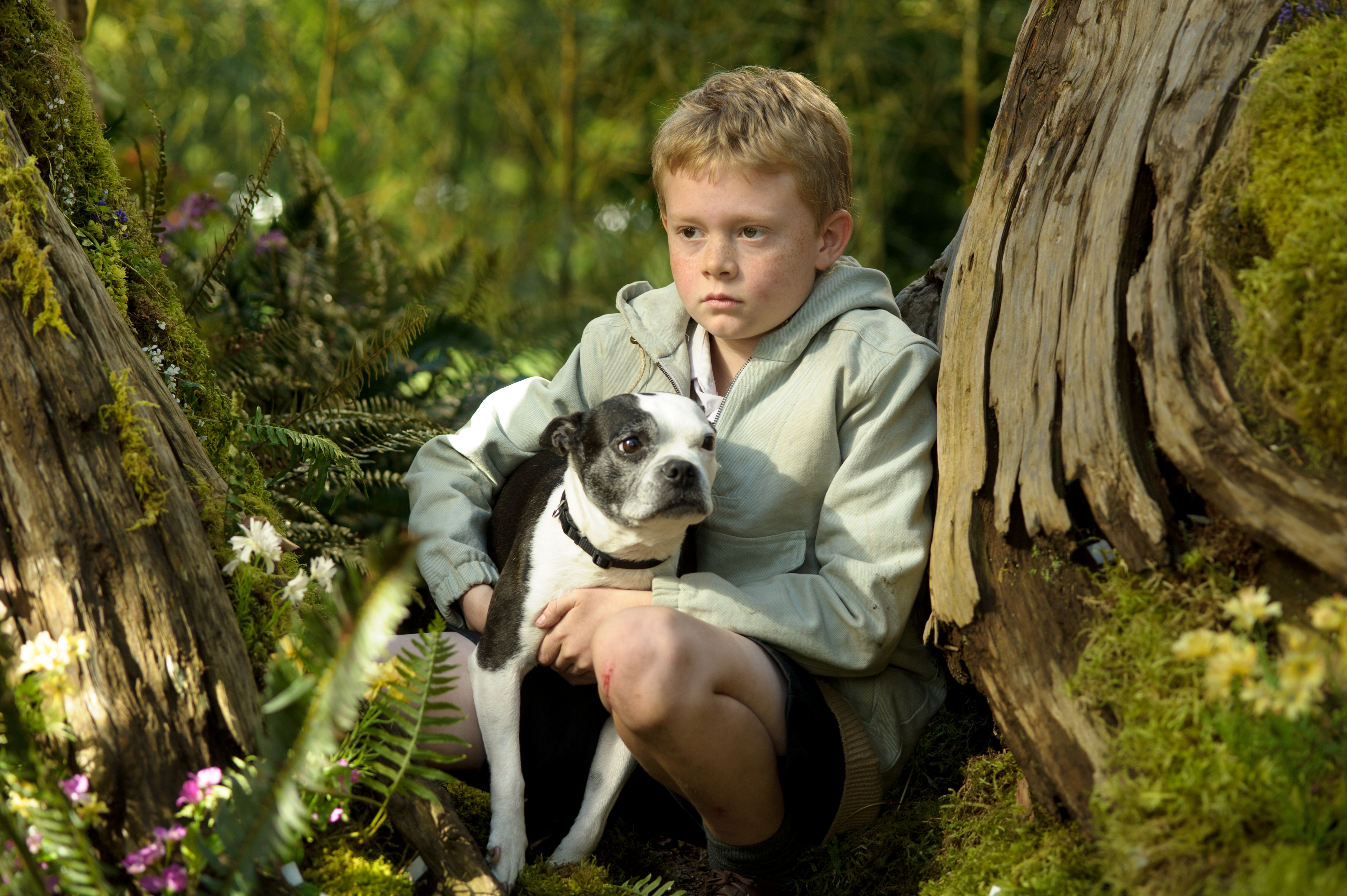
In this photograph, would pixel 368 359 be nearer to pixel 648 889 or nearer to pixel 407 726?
pixel 407 726

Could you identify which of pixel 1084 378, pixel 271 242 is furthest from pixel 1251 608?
pixel 271 242

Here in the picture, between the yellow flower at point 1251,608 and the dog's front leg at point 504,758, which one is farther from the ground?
the yellow flower at point 1251,608

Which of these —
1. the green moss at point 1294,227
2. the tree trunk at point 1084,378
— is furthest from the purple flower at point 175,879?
the green moss at point 1294,227

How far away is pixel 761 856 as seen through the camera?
2766 millimetres

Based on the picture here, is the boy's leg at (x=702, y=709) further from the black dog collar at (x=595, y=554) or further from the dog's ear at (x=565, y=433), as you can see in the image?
the dog's ear at (x=565, y=433)

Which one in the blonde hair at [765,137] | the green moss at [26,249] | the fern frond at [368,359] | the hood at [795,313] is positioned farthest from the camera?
the fern frond at [368,359]

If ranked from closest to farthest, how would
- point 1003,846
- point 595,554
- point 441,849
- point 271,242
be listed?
1. point 441,849
2. point 1003,846
3. point 595,554
4. point 271,242

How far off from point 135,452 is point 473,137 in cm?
1132

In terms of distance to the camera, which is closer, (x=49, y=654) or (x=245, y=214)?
(x=49, y=654)

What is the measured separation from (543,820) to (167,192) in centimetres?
420

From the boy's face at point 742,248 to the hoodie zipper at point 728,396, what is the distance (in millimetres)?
105

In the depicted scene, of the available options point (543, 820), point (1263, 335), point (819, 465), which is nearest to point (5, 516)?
point (543, 820)

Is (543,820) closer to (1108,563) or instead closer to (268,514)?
(268,514)

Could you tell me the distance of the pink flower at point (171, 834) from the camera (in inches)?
77.2
